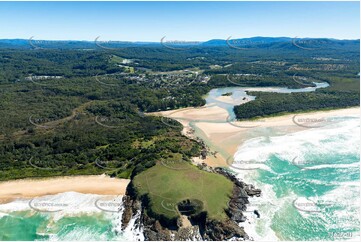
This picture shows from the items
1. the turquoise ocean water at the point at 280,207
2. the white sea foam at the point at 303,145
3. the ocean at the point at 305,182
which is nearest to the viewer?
the turquoise ocean water at the point at 280,207

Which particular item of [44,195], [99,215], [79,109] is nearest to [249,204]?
[99,215]

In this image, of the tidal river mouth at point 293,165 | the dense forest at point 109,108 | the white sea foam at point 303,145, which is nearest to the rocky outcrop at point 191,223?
the tidal river mouth at point 293,165

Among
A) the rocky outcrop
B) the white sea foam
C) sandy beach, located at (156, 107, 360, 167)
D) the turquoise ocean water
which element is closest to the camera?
the rocky outcrop

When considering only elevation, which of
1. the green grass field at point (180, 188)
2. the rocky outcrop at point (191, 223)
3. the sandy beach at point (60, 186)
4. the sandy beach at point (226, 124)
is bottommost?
the sandy beach at point (226, 124)

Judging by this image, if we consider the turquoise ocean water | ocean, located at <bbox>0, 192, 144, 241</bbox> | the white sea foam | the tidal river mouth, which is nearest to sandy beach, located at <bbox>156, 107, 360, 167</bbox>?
the tidal river mouth

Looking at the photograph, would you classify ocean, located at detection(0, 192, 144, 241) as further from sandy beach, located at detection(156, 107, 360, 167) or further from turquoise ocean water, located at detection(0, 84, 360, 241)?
sandy beach, located at detection(156, 107, 360, 167)

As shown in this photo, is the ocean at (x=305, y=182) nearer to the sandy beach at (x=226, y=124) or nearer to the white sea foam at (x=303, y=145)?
the white sea foam at (x=303, y=145)

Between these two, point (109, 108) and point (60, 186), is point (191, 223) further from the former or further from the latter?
point (109, 108)

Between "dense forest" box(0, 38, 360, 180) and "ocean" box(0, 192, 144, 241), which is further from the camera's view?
"dense forest" box(0, 38, 360, 180)
